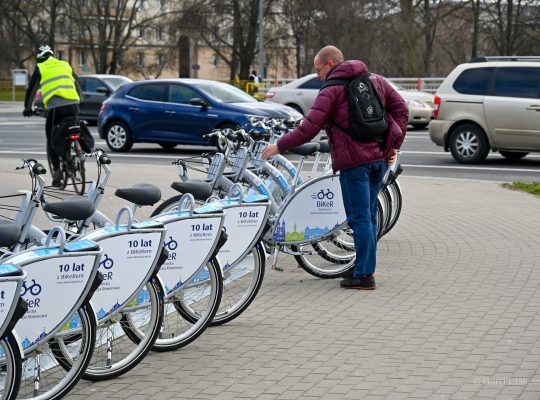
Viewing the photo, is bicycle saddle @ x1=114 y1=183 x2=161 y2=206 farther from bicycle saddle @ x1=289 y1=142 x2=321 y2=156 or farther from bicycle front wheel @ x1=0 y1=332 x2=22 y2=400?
bicycle saddle @ x1=289 y1=142 x2=321 y2=156

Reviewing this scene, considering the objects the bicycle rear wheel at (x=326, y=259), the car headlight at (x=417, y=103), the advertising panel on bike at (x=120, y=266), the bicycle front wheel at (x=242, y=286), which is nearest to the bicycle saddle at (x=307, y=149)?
the bicycle rear wheel at (x=326, y=259)

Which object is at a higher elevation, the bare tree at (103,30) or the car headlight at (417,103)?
the bare tree at (103,30)

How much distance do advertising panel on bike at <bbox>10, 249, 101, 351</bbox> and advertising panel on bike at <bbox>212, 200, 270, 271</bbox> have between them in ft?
6.53

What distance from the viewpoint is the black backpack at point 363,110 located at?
855cm

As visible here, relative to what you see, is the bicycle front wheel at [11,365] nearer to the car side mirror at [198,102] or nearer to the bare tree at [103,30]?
the car side mirror at [198,102]

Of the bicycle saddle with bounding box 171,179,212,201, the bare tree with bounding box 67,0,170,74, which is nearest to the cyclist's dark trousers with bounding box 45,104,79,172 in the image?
the bicycle saddle with bounding box 171,179,212,201

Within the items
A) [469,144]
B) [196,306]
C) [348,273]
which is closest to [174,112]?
[469,144]

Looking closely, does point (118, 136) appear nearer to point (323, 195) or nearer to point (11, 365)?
point (323, 195)

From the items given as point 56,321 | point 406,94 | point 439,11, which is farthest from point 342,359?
point 439,11

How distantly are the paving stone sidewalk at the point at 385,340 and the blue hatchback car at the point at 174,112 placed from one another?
37.3 feet

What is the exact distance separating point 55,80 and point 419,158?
9.70 m

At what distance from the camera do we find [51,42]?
72.5 meters

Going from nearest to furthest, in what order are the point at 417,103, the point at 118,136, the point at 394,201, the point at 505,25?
the point at 394,201 → the point at 118,136 → the point at 417,103 → the point at 505,25

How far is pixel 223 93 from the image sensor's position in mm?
22906
